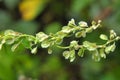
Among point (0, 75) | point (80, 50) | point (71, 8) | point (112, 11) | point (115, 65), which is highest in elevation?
point (71, 8)

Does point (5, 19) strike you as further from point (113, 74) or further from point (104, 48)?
point (104, 48)

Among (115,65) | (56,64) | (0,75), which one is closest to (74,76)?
(56,64)

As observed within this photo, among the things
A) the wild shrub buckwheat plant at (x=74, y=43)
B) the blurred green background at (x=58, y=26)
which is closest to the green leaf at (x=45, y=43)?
the wild shrub buckwheat plant at (x=74, y=43)

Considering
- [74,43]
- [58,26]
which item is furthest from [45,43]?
[58,26]

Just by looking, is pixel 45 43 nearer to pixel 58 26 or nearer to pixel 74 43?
pixel 74 43

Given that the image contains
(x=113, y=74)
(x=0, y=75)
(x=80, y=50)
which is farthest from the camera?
(x=113, y=74)

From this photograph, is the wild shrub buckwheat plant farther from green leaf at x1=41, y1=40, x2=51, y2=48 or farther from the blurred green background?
the blurred green background

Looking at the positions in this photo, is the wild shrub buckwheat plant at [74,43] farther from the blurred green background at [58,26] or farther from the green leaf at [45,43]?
the blurred green background at [58,26]

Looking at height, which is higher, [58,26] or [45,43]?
[58,26]
